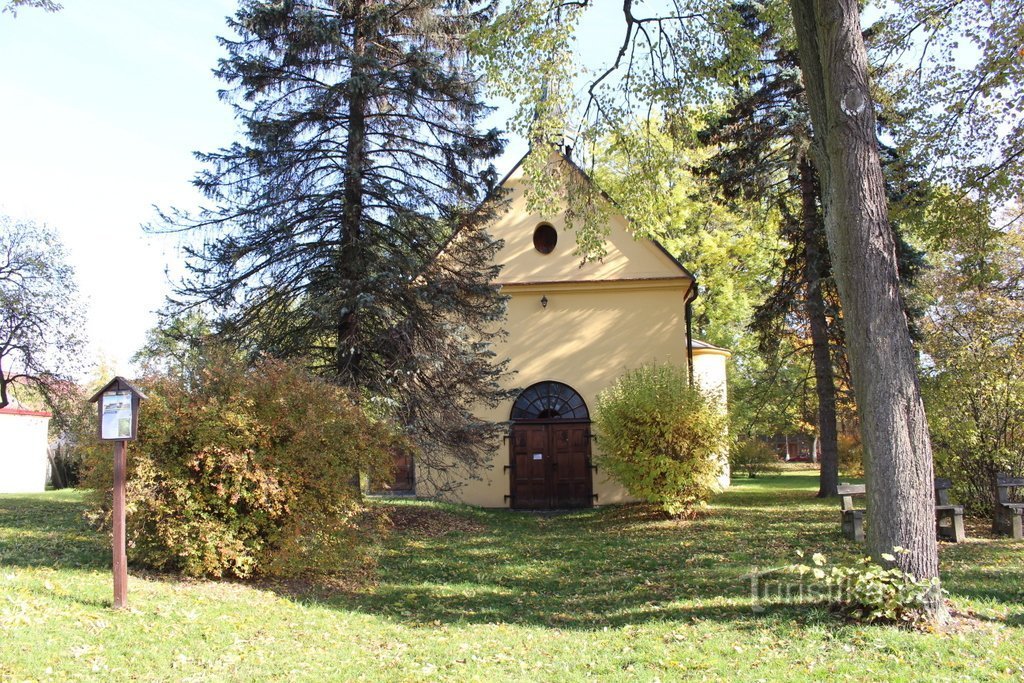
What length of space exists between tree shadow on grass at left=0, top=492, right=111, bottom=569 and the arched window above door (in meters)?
9.88

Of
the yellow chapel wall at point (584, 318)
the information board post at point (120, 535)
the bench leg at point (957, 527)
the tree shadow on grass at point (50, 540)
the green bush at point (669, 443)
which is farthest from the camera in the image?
the yellow chapel wall at point (584, 318)

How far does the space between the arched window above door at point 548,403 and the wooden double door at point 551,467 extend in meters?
Result: 0.24

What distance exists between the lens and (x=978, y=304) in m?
12.3

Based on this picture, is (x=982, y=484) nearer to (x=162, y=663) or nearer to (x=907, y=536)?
(x=907, y=536)

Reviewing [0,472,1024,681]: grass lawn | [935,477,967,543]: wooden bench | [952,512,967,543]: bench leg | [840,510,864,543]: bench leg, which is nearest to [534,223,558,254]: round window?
[0,472,1024,681]: grass lawn

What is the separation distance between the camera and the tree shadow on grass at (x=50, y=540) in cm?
824

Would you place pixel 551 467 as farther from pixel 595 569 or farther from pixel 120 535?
pixel 120 535

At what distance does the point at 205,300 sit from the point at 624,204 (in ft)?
25.4

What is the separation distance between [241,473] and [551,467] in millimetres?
11388

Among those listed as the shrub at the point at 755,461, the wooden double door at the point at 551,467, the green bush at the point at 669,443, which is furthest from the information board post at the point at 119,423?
the shrub at the point at 755,461

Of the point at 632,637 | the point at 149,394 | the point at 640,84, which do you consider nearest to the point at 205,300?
the point at 149,394

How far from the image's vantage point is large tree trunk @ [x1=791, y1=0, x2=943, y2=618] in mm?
6695

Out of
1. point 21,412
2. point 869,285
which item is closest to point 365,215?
point 869,285

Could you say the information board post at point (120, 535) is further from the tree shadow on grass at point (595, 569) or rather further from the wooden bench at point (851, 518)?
the wooden bench at point (851, 518)
